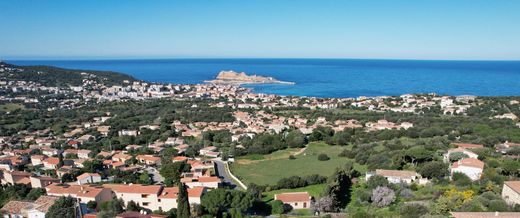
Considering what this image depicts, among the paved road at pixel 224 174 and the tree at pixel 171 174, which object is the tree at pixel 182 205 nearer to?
the tree at pixel 171 174

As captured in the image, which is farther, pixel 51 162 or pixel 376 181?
pixel 51 162

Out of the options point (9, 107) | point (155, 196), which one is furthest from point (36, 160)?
point (9, 107)

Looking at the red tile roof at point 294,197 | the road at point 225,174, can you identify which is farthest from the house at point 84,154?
the red tile roof at point 294,197

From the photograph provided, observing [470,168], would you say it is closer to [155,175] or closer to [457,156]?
[457,156]

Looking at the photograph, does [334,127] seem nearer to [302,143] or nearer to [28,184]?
[302,143]

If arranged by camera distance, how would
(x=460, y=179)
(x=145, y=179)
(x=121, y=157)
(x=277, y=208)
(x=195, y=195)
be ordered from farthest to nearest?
1. (x=121, y=157)
2. (x=145, y=179)
3. (x=460, y=179)
4. (x=195, y=195)
5. (x=277, y=208)

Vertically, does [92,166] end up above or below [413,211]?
below

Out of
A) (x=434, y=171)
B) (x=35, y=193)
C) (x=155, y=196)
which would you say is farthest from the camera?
(x=434, y=171)
